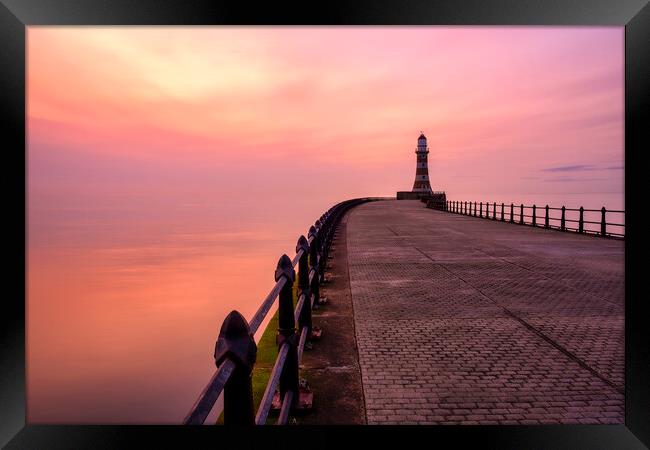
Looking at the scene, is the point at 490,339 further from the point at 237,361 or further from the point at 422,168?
the point at 422,168

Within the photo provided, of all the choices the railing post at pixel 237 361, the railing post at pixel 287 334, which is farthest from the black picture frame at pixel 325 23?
the railing post at pixel 237 361

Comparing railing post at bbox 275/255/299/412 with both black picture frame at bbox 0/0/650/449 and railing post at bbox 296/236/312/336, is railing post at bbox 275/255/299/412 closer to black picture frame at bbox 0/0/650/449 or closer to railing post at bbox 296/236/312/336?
black picture frame at bbox 0/0/650/449

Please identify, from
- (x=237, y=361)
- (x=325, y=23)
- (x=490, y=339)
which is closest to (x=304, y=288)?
(x=490, y=339)

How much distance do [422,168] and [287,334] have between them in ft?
285

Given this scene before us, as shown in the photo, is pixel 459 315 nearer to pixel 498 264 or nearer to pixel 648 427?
pixel 648 427

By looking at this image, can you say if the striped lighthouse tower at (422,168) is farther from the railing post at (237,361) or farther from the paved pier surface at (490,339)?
the railing post at (237,361)

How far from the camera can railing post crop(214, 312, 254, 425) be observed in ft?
7.22

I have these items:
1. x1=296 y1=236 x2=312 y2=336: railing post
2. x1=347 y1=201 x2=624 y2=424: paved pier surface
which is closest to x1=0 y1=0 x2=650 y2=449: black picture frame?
x1=347 y1=201 x2=624 y2=424: paved pier surface

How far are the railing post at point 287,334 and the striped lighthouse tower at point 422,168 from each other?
281 ft

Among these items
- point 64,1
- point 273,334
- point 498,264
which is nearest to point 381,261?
point 498,264

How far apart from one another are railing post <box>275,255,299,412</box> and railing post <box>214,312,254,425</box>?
5.43 feet

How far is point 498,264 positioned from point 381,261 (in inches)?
120

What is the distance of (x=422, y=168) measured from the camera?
289 feet

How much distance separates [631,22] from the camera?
13.0ft
